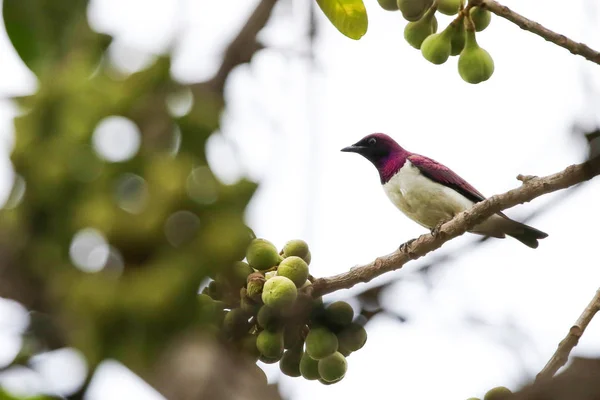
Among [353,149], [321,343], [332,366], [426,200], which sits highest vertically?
[321,343]

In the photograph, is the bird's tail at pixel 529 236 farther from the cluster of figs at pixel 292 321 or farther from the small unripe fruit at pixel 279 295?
the small unripe fruit at pixel 279 295

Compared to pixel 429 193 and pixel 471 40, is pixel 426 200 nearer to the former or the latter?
pixel 429 193

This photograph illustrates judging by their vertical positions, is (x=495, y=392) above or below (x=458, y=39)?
below

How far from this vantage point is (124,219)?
884mm

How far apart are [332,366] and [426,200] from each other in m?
3.08

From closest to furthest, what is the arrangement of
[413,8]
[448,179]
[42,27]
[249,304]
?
[42,27] → [249,304] → [413,8] → [448,179]

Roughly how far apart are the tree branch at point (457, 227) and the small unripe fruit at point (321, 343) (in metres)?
0.13

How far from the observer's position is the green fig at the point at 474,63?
303 cm

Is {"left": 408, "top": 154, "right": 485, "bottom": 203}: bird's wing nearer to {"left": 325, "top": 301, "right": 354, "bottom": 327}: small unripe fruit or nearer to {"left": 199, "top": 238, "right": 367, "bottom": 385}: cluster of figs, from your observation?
{"left": 199, "top": 238, "right": 367, "bottom": 385}: cluster of figs

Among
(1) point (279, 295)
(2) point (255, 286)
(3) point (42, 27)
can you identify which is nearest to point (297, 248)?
(2) point (255, 286)

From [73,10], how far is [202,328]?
0.68 meters

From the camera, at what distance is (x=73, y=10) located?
131cm

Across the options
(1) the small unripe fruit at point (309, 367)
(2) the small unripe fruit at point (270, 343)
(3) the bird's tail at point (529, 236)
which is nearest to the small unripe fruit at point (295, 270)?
(2) the small unripe fruit at point (270, 343)

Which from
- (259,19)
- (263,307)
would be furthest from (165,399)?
(263,307)
